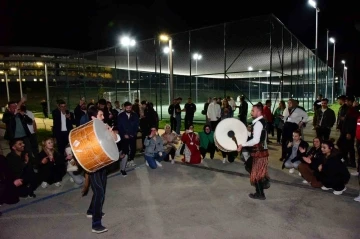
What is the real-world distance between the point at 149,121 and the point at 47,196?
16.0 feet

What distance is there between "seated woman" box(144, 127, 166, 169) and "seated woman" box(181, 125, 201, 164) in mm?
656

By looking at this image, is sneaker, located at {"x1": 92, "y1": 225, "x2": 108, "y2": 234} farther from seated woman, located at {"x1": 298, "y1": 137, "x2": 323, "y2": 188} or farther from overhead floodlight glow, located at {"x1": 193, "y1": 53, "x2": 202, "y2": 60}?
overhead floodlight glow, located at {"x1": 193, "y1": 53, "x2": 202, "y2": 60}

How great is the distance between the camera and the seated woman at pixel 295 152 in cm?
705

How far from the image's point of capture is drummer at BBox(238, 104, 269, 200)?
505 cm

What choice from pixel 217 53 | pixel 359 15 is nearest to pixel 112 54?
pixel 217 53

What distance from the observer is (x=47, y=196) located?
594 centimetres

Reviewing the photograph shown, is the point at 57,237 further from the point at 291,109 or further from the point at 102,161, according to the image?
the point at 291,109

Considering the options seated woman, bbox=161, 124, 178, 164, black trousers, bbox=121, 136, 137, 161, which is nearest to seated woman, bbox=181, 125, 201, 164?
seated woman, bbox=161, 124, 178, 164

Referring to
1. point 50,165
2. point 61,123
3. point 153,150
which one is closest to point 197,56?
point 153,150

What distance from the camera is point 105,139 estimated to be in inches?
170

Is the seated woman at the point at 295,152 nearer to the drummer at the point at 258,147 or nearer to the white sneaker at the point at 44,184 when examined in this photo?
the drummer at the point at 258,147

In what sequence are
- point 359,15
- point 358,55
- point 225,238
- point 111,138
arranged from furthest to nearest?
point 358,55 → point 359,15 → point 111,138 → point 225,238

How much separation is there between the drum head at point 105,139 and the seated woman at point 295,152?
466 cm

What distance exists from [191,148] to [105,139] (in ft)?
A: 13.7
